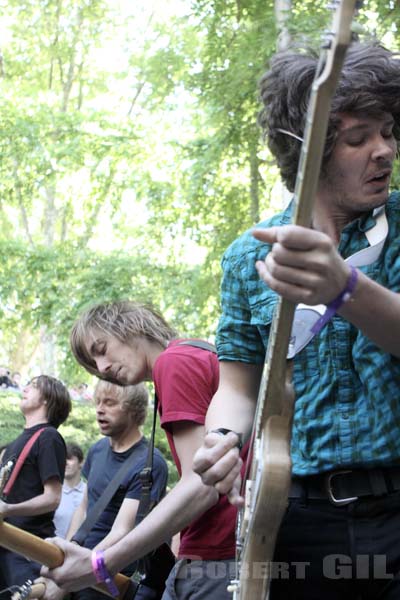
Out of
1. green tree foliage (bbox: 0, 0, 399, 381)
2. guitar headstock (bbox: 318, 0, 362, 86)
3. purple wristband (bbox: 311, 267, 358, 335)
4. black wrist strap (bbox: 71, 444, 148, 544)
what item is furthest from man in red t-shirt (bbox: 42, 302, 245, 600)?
green tree foliage (bbox: 0, 0, 399, 381)

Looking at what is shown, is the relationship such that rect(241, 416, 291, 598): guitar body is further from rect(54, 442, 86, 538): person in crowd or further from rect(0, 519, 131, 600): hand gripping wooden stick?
rect(54, 442, 86, 538): person in crowd

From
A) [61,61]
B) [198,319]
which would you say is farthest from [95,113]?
[61,61]

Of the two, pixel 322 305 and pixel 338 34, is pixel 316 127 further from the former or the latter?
pixel 322 305

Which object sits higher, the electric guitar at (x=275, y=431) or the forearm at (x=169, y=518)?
the electric guitar at (x=275, y=431)

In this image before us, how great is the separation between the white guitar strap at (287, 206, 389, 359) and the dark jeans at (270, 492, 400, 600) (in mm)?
400

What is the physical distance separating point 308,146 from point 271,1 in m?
6.70

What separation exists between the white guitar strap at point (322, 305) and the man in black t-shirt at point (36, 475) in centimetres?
359

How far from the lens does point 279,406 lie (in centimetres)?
199

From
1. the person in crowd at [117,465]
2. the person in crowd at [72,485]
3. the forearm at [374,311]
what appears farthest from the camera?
the person in crowd at [72,485]

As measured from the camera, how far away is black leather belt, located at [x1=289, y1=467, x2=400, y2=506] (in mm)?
2125

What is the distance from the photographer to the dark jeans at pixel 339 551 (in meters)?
2.12

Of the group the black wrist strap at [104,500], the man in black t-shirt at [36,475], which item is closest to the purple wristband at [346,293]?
the black wrist strap at [104,500]

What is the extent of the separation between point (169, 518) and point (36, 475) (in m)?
2.77

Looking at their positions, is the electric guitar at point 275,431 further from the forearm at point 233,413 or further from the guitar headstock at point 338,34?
the forearm at point 233,413
